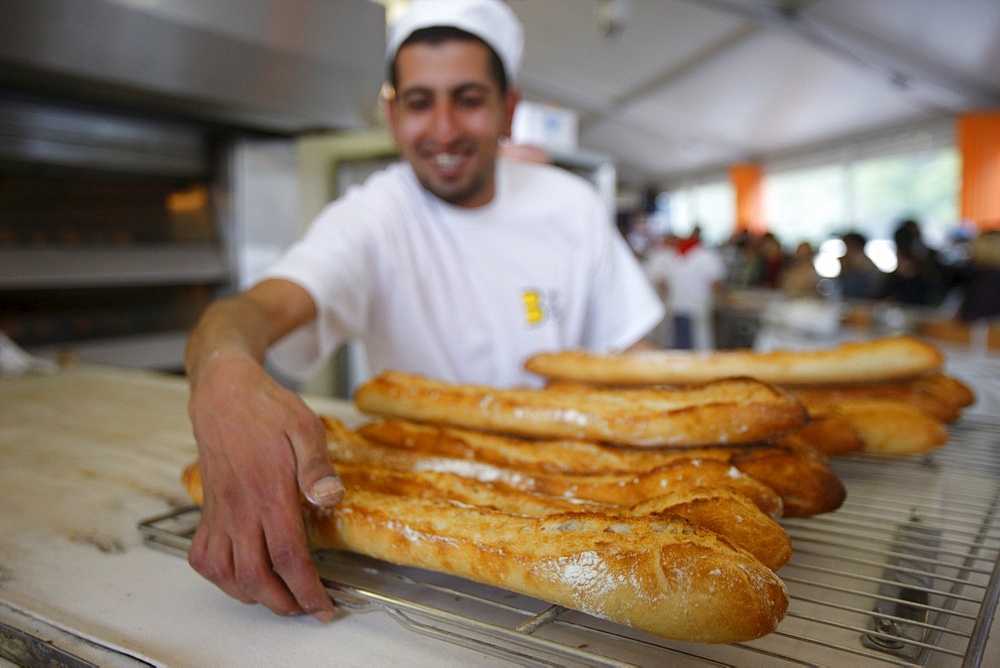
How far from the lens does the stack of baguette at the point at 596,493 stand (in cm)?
56

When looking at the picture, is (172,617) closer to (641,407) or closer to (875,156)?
(641,407)

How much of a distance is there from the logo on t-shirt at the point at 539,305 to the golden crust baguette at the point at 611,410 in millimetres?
850

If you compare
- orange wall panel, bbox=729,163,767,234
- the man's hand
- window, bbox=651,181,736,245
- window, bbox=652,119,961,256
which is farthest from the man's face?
window, bbox=651,181,736,245

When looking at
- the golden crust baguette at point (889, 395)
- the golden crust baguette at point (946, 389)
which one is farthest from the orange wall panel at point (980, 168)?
the golden crust baguette at point (889, 395)

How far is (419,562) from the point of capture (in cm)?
68

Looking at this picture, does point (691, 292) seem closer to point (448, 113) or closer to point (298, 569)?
point (448, 113)

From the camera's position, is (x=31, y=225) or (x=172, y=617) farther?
(x=31, y=225)

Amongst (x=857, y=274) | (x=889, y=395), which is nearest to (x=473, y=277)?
(x=889, y=395)

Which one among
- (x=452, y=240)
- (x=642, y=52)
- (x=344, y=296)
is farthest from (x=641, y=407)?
(x=642, y=52)

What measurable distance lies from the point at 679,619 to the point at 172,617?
516 millimetres

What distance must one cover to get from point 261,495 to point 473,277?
1257 mm

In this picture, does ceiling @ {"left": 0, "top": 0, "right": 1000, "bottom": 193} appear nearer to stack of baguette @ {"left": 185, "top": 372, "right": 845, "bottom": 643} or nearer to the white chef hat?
the white chef hat

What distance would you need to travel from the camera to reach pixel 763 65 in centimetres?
936

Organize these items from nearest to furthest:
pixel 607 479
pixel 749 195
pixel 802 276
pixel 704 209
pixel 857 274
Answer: pixel 607 479 → pixel 857 274 → pixel 802 276 → pixel 749 195 → pixel 704 209
